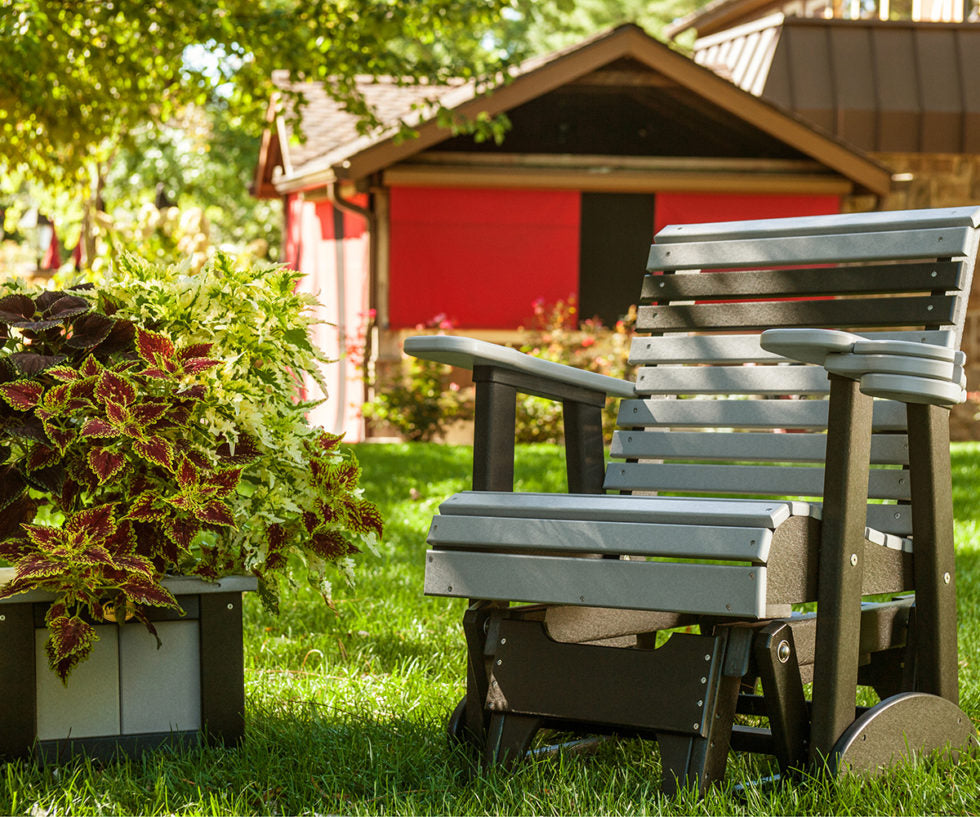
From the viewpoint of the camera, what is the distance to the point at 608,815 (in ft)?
6.26

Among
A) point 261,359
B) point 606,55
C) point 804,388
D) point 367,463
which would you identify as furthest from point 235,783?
point 606,55

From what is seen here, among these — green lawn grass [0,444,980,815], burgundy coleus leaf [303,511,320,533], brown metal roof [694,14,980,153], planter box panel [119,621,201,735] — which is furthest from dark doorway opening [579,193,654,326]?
planter box panel [119,621,201,735]

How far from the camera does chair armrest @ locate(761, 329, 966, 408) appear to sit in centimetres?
190

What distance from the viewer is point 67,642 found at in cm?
211

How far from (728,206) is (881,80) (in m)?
2.05

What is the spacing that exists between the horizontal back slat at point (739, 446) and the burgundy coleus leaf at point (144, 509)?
40.4 inches

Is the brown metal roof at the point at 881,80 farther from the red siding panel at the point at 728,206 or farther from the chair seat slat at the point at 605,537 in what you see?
the chair seat slat at the point at 605,537

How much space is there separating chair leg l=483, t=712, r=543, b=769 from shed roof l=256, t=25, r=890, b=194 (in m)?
9.06

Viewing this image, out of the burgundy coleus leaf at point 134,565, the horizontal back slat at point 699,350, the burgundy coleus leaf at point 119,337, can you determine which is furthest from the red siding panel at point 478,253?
the burgundy coleus leaf at point 134,565

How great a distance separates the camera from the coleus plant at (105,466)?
2.14 m

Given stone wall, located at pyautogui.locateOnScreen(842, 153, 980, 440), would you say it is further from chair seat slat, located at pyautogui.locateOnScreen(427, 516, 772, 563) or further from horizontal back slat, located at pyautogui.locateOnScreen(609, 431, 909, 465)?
chair seat slat, located at pyautogui.locateOnScreen(427, 516, 772, 563)

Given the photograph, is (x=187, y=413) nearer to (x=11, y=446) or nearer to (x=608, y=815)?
(x=11, y=446)

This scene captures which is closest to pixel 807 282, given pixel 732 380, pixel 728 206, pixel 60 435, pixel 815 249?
pixel 815 249

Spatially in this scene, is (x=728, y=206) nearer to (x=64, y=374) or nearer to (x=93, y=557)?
(x=64, y=374)
